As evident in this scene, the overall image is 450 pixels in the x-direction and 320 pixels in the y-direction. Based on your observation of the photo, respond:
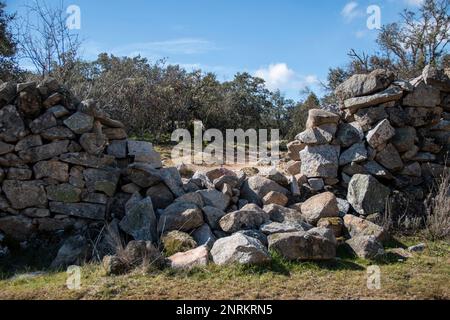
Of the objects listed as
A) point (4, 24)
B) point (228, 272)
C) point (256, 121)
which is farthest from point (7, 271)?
point (256, 121)

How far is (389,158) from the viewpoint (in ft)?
23.7

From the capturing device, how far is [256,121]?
19188mm

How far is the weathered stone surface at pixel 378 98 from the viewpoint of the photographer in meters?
7.27

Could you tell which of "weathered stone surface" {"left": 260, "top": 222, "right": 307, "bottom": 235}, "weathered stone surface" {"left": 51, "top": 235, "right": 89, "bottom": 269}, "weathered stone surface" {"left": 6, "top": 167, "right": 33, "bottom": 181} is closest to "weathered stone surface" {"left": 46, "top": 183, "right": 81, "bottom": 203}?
"weathered stone surface" {"left": 6, "top": 167, "right": 33, "bottom": 181}

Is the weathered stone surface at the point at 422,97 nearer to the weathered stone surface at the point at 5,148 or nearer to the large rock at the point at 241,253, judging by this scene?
the large rock at the point at 241,253

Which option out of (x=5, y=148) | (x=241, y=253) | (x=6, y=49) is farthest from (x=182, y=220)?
(x=6, y=49)

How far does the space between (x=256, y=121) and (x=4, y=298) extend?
617 inches

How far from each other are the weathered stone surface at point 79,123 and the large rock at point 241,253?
9.17 ft

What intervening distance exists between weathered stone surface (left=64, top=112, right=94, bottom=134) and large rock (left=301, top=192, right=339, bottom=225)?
3.53 m

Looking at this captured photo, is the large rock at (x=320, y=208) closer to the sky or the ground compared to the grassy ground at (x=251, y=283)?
closer to the sky

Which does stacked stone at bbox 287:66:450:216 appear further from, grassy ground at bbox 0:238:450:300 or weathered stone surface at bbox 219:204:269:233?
grassy ground at bbox 0:238:450:300

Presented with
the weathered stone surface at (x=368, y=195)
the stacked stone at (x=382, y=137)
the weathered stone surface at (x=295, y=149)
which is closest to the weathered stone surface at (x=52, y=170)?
the stacked stone at (x=382, y=137)

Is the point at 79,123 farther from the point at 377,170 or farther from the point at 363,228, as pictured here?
the point at 377,170

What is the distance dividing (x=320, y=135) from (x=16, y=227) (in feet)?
16.4
